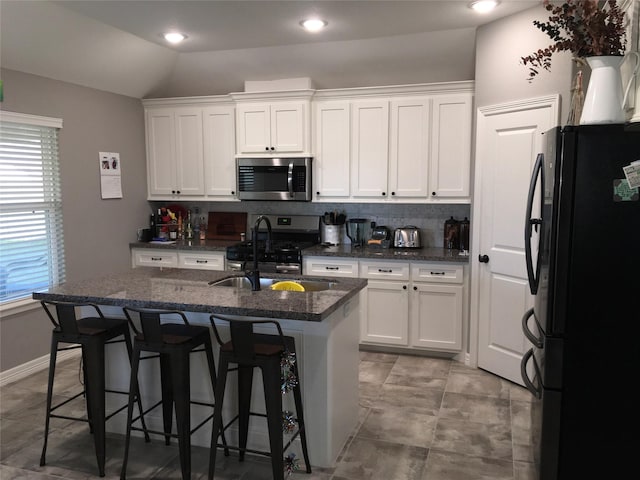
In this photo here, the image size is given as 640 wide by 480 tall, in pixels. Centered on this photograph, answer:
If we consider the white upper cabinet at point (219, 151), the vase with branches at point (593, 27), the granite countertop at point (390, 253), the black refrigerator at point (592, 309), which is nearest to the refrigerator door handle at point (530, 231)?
the black refrigerator at point (592, 309)

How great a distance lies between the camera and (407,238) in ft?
15.5

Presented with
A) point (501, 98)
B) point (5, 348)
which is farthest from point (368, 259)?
point (5, 348)

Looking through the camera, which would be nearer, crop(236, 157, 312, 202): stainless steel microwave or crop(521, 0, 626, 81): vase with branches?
crop(521, 0, 626, 81): vase with branches

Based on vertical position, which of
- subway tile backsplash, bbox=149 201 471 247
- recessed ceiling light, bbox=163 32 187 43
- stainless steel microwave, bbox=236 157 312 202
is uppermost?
recessed ceiling light, bbox=163 32 187 43

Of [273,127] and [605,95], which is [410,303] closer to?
[273,127]

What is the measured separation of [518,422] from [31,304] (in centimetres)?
373

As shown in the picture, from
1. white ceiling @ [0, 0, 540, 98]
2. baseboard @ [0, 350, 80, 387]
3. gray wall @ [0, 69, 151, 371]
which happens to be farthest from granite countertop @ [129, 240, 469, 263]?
white ceiling @ [0, 0, 540, 98]

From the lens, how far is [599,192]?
1.88 metres

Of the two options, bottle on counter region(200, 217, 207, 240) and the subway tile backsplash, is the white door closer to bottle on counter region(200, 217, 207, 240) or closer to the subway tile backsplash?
the subway tile backsplash

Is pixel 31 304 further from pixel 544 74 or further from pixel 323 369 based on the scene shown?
pixel 544 74

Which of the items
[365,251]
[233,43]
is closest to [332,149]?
[365,251]

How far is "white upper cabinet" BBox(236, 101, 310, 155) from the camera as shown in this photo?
15.6ft

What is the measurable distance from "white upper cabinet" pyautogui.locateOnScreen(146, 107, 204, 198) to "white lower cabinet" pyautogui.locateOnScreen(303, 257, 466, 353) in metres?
1.78

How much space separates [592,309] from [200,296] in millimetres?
1840
